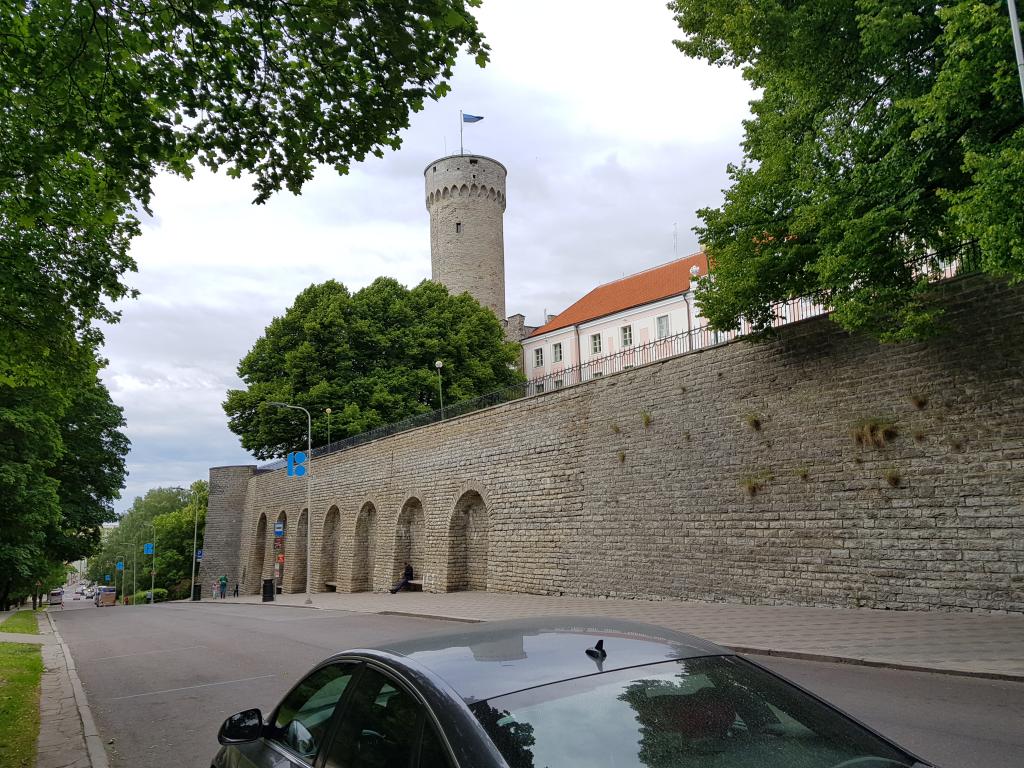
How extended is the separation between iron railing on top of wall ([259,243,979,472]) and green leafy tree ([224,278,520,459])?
5690 millimetres

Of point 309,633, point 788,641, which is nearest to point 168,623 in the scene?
point 309,633

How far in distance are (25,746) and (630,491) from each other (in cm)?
1541

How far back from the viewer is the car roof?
7.84ft

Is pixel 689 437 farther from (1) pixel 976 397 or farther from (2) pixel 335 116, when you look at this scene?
(2) pixel 335 116

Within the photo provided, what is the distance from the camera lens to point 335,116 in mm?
8719

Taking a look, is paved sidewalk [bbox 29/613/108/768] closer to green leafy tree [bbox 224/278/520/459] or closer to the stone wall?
the stone wall

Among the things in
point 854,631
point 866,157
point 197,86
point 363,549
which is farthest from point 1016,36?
point 363,549

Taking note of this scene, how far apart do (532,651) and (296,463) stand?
115 feet

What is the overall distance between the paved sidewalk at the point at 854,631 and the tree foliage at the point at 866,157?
4.63m

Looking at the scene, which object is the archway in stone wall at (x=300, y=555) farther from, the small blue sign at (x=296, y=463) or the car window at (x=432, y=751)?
the car window at (x=432, y=751)

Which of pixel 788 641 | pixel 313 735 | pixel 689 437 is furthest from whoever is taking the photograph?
pixel 689 437

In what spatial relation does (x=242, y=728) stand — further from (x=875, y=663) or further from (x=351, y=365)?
(x=351, y=365)

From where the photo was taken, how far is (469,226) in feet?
211

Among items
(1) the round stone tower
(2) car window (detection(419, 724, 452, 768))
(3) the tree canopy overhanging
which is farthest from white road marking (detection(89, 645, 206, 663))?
(1) the round stone tower
